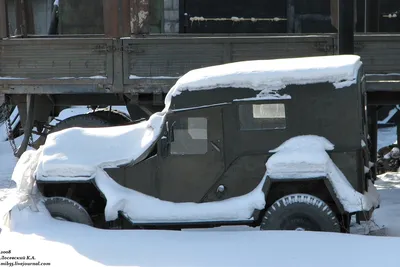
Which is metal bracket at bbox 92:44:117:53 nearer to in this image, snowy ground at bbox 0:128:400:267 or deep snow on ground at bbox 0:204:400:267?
snowy ground at bbox 0:128:400:267

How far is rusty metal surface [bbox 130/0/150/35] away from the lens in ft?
39.1

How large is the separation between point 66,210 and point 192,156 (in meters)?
1.44

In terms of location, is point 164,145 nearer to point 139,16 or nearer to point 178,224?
point 178,224

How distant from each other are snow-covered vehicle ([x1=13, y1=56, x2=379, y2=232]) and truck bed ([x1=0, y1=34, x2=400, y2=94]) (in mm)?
3800

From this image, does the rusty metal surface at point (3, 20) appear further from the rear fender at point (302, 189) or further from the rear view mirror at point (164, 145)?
the rear fender at point (302, 189)

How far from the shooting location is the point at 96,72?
1122 cm

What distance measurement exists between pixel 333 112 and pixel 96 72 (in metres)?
5.40

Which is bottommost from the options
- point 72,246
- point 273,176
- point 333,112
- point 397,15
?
point 72,246

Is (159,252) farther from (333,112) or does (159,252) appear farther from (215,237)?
(333,112)

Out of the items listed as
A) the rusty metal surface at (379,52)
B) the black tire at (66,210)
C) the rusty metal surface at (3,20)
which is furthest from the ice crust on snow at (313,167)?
the rusty metal surface at (3,20)

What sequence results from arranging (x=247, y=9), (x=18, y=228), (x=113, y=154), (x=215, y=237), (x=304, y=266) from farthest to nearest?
1. (x=247, y=9)
2. (x=113, y=154)
3. (x=18, y=228)
4. (x=215, y=237)
5. (x=304, y=266)

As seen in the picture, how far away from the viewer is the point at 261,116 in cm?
701

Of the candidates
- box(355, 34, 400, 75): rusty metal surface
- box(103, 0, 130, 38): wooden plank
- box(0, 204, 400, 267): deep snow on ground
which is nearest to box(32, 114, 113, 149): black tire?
box(103, 0, 130, 38): wooden plank

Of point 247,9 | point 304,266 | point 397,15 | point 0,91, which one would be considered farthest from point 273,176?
point 397,15
